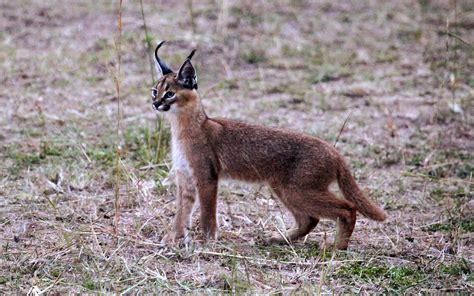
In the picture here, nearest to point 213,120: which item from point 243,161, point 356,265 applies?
point 243,161

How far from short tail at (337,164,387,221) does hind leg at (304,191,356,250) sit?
0.18 metres

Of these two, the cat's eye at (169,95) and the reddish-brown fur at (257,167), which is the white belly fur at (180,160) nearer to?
the reddish-brown fur at (257,167)

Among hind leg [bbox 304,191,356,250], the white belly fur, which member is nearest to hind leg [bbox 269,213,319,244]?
hind leg [bbox 304,191,356,250]

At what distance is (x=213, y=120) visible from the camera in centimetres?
704

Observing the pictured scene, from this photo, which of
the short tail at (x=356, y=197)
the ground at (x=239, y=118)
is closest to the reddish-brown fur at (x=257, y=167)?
the short tail at (x=356, y=197)

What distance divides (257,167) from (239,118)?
280cm

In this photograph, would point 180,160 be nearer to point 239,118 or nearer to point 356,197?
point 356,197

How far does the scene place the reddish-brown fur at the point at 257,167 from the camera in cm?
648

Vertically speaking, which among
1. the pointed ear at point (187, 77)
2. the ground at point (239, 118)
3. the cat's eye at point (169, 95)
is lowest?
the ground at point (239, 118)

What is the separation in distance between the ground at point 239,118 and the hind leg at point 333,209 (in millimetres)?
162

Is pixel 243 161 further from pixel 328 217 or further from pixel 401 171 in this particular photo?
pixel 401 171

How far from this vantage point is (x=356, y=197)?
262 inches

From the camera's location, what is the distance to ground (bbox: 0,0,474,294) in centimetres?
606

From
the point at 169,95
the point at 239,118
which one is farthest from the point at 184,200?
the point at 239,118
